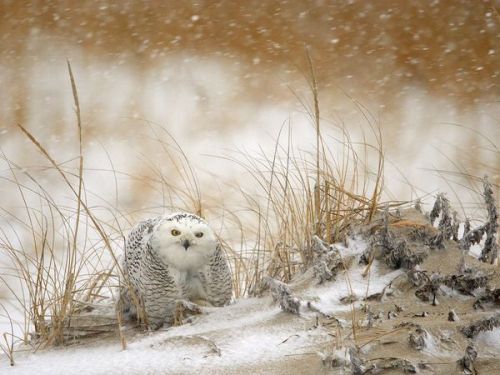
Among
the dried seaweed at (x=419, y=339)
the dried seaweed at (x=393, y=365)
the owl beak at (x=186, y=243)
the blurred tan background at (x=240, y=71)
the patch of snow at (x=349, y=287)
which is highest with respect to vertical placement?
the blurred tan background at (x=240, y=71)

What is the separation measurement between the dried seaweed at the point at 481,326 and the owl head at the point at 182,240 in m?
0.81

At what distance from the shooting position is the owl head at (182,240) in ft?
8.21

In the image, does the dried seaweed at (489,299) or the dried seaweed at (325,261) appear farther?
the dried seaweed at (325,261)

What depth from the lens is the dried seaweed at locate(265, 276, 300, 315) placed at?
2404 millimetres

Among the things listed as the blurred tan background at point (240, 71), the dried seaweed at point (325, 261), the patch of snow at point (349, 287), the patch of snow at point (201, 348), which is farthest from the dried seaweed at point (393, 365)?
the blurred tan background at point (240, 71)

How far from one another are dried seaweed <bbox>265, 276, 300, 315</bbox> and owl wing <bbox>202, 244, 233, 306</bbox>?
0.70ft

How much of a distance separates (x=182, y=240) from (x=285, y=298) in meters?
0.35

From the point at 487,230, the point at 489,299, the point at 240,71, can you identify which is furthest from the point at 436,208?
the point at 240,71

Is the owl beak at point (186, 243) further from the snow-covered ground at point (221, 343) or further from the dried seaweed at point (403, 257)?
the dried seaweed at point (403, 257)

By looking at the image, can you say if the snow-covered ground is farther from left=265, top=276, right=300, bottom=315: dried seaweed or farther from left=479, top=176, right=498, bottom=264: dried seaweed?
left=479, top=176, right=498, bottom=264: dried seaweed

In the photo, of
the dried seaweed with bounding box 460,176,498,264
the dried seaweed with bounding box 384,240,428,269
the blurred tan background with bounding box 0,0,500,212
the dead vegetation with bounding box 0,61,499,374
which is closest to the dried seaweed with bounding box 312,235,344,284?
the dead vegetation with bounding box 0,61,499,374

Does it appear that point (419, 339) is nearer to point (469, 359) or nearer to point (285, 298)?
point (469, 359)

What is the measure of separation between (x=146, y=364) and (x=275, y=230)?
4.60 ft

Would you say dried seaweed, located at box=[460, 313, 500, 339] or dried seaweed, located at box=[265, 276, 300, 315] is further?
dried seaweed, located at box=[265, 276, 300, 315]
